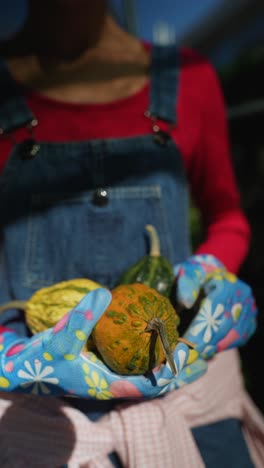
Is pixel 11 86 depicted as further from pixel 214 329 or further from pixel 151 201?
pixel 214 329

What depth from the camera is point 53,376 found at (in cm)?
88

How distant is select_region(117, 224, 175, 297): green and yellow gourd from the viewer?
116 cm

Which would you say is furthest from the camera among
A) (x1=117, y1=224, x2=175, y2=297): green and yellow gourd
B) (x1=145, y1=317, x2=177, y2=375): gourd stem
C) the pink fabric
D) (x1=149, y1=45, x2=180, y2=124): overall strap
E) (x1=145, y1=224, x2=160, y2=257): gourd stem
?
(x1=149, y1=45, x2=180, y2=124): overall strap

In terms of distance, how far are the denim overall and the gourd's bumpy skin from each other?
1.09 feet

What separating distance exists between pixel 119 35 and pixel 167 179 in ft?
2.31

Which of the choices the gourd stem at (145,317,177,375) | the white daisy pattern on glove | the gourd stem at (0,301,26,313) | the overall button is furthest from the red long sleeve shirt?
the gourd stem at (145,317,177,375)

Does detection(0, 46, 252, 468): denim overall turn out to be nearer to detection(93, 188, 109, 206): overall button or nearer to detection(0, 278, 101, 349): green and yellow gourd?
detection(93, 188, 109, 206): overall button

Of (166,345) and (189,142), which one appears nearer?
(166,345)

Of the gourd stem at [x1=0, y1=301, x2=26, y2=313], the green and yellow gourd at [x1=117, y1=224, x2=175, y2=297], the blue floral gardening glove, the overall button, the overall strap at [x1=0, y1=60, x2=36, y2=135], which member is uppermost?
the overall strap at [x1=0, y1=60, x2=36, y2=135]

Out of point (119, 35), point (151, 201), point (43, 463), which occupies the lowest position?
point (43, 463)

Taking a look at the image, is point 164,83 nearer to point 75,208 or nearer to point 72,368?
point 75,208

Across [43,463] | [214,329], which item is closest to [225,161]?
[214,329]

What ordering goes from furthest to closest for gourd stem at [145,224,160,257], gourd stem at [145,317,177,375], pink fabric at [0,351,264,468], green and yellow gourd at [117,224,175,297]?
gourd stem at [145,224,160,257], green and yellow gourd at [117,224,175,297], pink fabric at [0,351,264,468], gourd stem at [145,317,177,375]

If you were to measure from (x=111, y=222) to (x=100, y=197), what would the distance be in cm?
9
